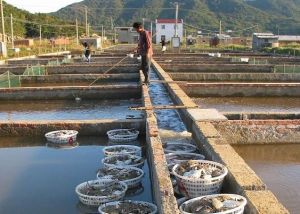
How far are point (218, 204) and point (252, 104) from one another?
9738 mm

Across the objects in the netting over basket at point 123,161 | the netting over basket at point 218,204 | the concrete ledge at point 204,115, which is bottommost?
the netting over basket at point 123,161

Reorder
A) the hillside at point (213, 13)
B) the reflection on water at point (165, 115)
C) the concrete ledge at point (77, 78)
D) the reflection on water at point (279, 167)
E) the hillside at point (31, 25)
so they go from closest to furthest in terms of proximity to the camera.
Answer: the reflection on water at point (279, 167) → the reflection on water at point (165, 115) → the concrete ledge at point (77, 78) → the hillside at point (31, 25) → the hillside at point (213, 13)

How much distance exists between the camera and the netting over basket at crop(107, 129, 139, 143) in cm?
793

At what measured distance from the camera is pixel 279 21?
335 ft

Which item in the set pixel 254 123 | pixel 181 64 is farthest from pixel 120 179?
pixel 181 64

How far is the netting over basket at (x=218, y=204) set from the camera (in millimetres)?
3825

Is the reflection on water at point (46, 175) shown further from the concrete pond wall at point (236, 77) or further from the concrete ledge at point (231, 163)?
the concrete pond wall at point (236, 77)

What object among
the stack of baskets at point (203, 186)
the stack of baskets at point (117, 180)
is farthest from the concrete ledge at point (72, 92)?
the stack of baskets at point (203, 186)

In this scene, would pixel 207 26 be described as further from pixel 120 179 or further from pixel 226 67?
pixel 120 179

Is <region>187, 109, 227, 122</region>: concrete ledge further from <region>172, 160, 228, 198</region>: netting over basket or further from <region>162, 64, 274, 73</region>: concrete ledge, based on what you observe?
<region>162, 64, 274, 73</region>: concrete ledge

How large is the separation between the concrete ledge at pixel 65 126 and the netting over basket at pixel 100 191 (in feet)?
10.8

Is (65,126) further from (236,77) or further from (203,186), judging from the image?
(236,77)

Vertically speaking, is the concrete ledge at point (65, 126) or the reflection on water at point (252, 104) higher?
the concrete ledge at point (65, 126)

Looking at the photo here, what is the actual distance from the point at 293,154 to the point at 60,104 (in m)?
8.01
